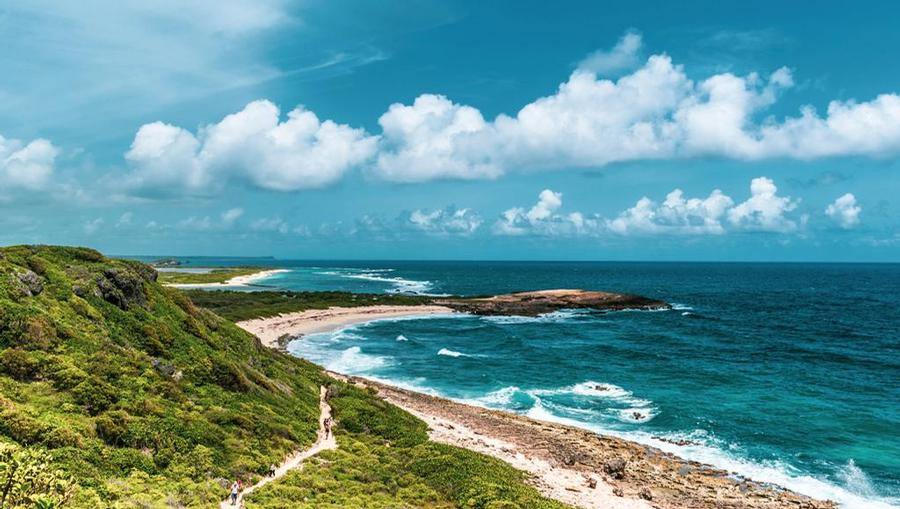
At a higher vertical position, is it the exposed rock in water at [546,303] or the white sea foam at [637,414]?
the exposed rock in water at [546,303]

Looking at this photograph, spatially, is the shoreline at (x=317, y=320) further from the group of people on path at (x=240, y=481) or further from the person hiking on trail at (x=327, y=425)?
the group of people on path at (x=240, y=481)

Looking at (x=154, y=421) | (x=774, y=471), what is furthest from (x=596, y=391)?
(x=154, y=421)

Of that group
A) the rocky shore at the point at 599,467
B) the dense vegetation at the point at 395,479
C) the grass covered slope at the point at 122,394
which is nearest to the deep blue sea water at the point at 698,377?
the rocky shore at the point at 599,467

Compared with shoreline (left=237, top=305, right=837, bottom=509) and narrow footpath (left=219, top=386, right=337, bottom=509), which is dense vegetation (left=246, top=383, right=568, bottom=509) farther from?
shoreline (left=237, top=305, right=837, bottom=509)

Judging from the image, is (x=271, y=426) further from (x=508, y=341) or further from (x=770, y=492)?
(x=508, y=341)

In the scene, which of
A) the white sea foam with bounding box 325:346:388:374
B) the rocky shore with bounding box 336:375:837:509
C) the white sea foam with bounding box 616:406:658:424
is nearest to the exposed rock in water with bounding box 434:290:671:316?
the white sea foam with bounding box 325:346:388:374

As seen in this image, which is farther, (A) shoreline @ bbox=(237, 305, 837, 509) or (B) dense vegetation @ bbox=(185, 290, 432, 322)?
(B) dense vegetation @ bbox=(185, 290, 432, 322)
